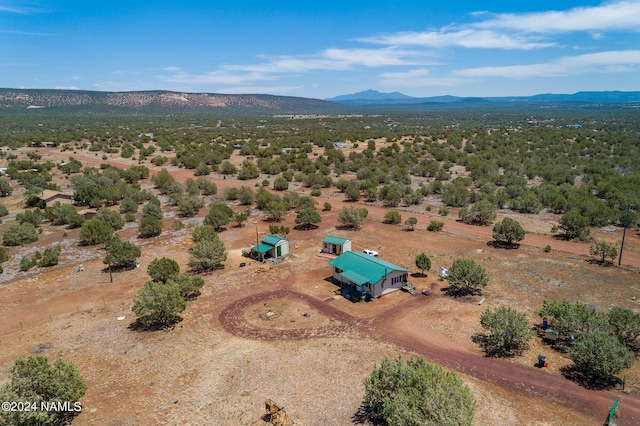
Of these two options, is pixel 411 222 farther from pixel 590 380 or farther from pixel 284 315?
pixel 590 380

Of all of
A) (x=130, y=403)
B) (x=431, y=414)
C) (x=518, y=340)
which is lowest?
(x=130, y=403)

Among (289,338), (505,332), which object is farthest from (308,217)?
(505,332)

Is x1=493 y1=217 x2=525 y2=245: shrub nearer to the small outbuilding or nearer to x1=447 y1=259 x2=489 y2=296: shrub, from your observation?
x1=447 y1=259 x2=489 y2=296: shrub

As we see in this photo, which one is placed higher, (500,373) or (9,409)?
(9,409)

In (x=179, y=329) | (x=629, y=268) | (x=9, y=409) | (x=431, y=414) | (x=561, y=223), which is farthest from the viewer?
(x=561, y=223)

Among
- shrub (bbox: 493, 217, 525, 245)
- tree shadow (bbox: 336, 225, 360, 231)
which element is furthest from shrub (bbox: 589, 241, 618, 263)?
tree shadow (bbox: 336, 225, 360, 231)

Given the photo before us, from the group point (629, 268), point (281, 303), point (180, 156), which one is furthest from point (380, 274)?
point (180, 156)

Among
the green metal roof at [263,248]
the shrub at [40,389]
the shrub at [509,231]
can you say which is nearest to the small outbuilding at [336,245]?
the green metal roof at [263,248]

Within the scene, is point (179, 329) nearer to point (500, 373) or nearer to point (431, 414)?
point (431, 414)
